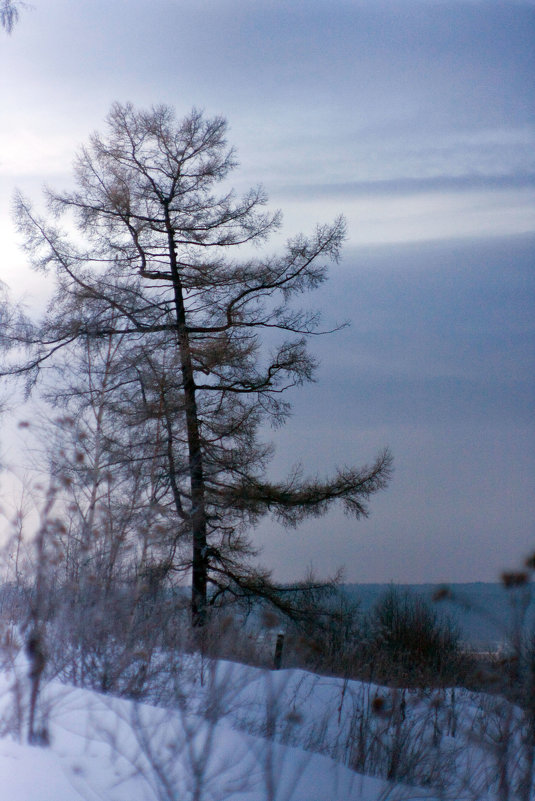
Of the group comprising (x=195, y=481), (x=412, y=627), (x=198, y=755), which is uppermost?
(x=195, y=481)

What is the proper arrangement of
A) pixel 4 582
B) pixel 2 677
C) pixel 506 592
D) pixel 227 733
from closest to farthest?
pixel 506 592 → pixel 227 733 → pixel 2 677 → pixel 4 582

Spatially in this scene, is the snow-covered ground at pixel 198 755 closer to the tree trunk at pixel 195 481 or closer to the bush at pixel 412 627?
the tree trunk at pixel 195 481

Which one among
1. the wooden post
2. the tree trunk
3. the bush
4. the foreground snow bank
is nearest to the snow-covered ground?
the foreground snow bank

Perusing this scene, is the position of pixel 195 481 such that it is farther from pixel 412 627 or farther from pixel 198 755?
pixel 198 755

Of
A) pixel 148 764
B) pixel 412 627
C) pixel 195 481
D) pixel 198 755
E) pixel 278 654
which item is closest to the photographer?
pixel 148 764

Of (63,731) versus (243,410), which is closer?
(63,731)

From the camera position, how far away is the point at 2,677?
561 centimetres

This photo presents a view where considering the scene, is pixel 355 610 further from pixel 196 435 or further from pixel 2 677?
pixel 2 677

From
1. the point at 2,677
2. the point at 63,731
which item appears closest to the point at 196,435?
the point at 2,677

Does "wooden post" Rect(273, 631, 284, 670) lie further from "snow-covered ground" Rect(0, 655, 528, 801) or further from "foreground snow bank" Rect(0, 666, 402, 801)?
"foreground snow bank" Rect(0, 666, 402, 801)

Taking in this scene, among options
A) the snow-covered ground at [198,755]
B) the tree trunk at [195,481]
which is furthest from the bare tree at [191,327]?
the snow-covered ground at [198,755]

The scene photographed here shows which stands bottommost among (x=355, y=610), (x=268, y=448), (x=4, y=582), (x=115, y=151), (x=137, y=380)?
(x=355, y=610)

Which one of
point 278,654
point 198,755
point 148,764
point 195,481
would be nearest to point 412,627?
point 195,481

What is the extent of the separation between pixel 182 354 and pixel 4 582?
807 cm
